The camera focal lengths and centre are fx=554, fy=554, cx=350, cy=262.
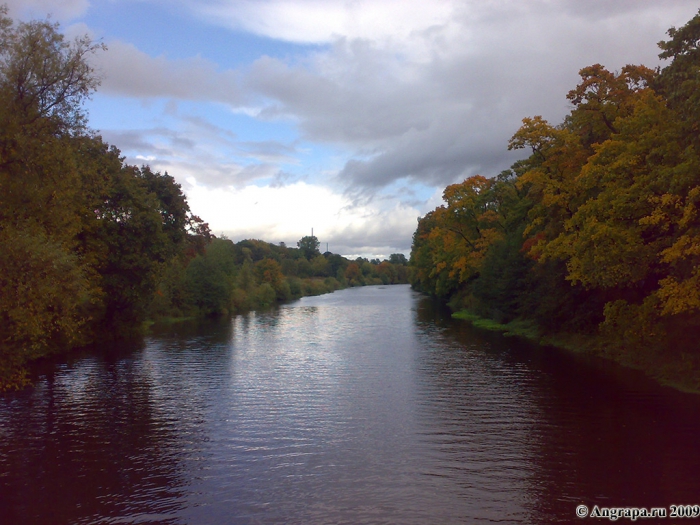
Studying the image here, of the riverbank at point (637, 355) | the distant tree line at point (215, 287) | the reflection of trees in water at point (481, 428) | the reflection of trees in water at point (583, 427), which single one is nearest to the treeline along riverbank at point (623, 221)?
the riverbank at point (637, 355)

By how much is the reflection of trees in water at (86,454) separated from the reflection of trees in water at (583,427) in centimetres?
774

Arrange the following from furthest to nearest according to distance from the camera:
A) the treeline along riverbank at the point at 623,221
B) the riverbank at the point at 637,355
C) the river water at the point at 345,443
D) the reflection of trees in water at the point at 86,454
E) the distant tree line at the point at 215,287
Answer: the distant tree line at the point at 215,287, the riverbank at the point at 637,355, the treeline along riverbank at the point at 623,221, the reflection of trees in water at the point at 86,454, the river water at the point at 345,443

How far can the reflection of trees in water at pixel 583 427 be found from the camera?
1152 cm

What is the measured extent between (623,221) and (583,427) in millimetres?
9488

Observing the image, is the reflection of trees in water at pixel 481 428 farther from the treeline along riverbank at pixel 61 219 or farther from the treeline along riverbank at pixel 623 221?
the treeline along riverbank at pixel 61 219

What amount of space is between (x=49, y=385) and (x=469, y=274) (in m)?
40.0

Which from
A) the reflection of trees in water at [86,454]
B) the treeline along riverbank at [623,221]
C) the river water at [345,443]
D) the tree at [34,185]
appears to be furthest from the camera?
the treeline along riverbank at [623,221]

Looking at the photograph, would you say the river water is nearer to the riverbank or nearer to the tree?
the riverbank

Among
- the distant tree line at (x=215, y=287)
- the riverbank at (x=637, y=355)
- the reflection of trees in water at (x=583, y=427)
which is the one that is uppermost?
the distant tree line at (x=215, y=287)

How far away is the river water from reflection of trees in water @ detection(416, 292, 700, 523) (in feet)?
0.19

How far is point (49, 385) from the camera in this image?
23.2 meters

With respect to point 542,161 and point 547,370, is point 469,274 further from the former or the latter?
point 547,370

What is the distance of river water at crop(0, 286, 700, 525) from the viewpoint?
11375mm

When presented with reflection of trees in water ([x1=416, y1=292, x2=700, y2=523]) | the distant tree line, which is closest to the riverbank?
reflection of trees in water ([x1=416, y1=292, x2=700, y2=523])
